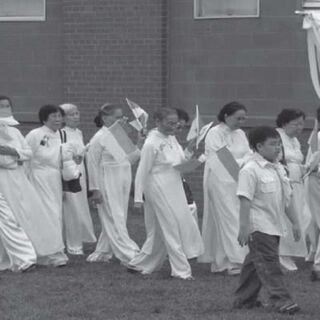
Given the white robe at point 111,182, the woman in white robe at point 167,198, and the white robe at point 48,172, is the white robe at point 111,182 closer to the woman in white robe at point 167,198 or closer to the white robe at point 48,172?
the white robe at point 48,172

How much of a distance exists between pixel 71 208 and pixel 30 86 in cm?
560

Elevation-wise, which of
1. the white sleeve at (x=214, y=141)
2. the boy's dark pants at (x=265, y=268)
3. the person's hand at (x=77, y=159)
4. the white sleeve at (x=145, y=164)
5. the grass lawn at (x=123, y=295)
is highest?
the white sleeve at (x=214, y=141)

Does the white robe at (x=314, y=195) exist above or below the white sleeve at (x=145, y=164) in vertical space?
below

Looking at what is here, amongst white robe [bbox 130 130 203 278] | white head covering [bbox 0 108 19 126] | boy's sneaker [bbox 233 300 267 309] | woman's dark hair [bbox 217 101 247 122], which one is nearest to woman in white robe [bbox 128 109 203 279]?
white robe [bbox 130 130 203 278]

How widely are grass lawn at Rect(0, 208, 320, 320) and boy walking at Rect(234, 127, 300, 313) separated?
180 mm

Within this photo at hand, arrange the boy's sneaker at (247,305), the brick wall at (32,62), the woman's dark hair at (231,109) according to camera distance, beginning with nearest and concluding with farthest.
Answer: the boy's sneaker at (247,305) → the woman's dark hair at (231,109) → the brick wall at (32,62)

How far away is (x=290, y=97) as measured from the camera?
17500 millimetres

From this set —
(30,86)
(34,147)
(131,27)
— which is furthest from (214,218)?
(30,86)

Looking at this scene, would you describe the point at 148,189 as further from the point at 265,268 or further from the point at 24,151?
the point at 265,268

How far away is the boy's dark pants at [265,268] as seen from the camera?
9742 millimetres

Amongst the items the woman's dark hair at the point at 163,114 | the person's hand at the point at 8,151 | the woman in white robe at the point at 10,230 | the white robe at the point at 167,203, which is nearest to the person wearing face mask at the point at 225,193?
the white robe at the point at 167,203

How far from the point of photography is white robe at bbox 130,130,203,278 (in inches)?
477

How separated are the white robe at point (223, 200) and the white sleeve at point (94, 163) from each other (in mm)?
1385

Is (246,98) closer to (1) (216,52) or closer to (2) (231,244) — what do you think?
(1) (216,52)
